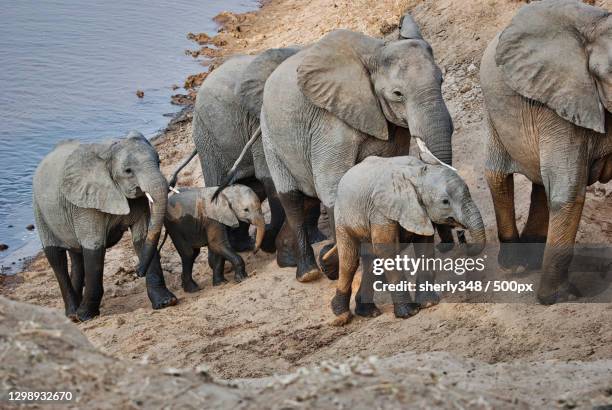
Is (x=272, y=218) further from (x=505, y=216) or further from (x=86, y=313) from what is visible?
(x=505, y=216)

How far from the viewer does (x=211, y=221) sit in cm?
1025

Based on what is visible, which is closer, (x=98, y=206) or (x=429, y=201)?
(x=429, y=201)

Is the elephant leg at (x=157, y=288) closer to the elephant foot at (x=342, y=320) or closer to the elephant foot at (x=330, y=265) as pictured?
the elephant foot at (x=330, y=265)

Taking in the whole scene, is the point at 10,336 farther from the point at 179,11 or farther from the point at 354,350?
the point at 179,11

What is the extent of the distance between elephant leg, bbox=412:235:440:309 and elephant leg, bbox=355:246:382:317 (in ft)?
1.16

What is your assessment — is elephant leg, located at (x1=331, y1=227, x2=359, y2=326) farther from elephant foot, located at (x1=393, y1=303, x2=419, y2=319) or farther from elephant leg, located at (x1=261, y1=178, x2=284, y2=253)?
elephant leg, located at (x1=261, y1=178, x2=284, y2=253)

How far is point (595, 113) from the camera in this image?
768 centimetres

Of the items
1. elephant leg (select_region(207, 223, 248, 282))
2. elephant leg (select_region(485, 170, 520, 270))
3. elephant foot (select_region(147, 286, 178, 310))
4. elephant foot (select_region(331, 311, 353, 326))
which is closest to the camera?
elephant foot (select_region(331, 311, 353, 326))

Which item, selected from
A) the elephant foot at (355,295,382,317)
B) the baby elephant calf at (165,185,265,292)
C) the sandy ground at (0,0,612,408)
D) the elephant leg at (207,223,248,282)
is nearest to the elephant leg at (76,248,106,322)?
the sandy ground at (0,0,612,408)

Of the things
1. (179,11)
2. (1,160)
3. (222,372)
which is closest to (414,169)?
(222,372)

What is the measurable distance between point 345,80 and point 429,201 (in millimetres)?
1461

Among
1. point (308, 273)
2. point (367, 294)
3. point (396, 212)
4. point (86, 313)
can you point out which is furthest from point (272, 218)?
point (396, 212)

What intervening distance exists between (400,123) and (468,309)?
1.48 meters

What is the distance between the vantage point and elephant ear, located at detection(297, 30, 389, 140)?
8.72m
